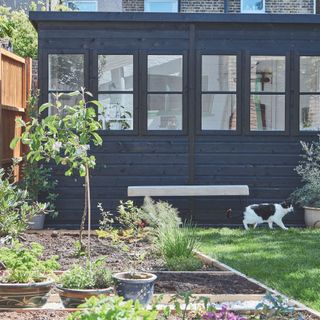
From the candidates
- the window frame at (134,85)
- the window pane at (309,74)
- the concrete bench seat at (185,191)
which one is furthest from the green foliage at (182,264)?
the window pane at (309,74)

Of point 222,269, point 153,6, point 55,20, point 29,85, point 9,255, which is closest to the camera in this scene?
point 9,255

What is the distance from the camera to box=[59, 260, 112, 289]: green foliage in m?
4.66

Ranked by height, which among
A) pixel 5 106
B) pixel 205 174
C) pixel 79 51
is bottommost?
pixel 205 174

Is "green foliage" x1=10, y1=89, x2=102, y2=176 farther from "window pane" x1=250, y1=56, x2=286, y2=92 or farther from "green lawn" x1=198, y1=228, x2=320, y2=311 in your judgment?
"window pane" x1=250, y1=56, x2=286, y2=92

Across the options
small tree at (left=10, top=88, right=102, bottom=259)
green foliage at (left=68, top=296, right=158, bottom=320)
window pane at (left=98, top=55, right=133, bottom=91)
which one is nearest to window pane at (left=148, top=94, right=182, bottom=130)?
window pane at (left=98, top=55, right=133, bottom=91)

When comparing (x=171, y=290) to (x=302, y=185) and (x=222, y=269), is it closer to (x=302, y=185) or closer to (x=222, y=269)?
(x=222, y=269)

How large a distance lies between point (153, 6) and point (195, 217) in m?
9.14

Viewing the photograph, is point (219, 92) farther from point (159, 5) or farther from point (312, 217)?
point (159, 5)

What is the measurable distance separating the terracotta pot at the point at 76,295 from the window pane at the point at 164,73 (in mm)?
6278

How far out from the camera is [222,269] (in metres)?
6.55

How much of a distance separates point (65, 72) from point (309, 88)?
12.0ft

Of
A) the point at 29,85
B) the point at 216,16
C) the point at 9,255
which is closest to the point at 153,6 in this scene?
the point at 29,85

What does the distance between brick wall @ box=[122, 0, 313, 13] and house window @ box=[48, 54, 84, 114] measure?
8111 mm

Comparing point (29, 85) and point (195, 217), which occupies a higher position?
point (29, 85)
